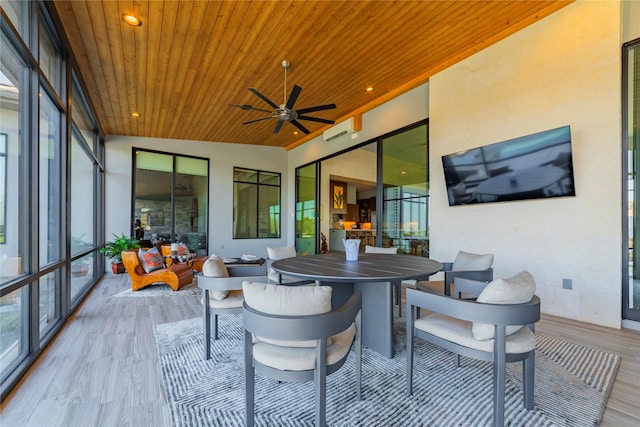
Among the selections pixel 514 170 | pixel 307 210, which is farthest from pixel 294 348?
pixel 307 210

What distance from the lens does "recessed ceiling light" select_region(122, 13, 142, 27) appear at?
10.1ft

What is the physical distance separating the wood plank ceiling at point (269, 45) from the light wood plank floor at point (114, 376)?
339 cm

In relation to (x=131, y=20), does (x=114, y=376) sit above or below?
below

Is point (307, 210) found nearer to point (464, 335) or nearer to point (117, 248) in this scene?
point (117, 248)

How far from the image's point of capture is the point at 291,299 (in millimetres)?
1399

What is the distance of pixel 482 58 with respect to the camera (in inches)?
157

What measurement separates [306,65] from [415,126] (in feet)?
7.16

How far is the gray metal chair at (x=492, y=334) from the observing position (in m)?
1.50

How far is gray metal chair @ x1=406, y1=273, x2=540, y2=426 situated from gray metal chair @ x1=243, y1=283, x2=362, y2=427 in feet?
1.89

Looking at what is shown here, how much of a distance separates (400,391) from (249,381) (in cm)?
102

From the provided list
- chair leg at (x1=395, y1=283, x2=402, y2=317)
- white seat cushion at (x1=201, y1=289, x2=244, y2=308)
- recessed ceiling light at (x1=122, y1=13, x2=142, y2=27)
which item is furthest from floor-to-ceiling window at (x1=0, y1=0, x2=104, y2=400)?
chair leg at (x1=395, y1=283, x2=402, y2=317)

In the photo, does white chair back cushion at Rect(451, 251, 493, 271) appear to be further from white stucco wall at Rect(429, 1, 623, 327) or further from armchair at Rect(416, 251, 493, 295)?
white stucco wall at Rect(429, 1, 623, 327)

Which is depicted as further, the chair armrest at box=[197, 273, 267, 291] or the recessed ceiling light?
the recessed ceiling light

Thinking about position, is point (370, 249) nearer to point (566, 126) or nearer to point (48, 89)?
point (566, 126)
